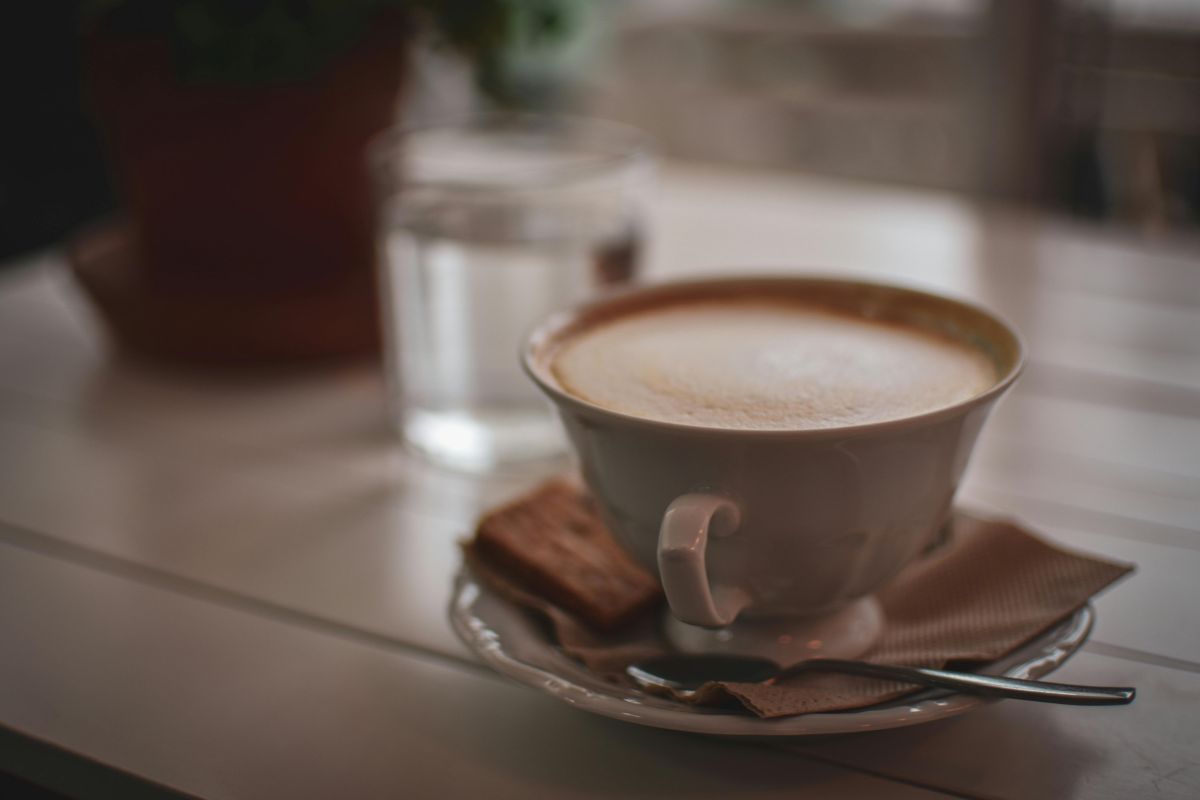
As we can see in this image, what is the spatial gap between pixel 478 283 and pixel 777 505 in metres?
0.34

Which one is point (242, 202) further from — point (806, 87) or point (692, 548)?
point (806, 87)

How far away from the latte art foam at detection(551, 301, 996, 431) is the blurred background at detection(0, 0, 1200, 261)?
1.12ft

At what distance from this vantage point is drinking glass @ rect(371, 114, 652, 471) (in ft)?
2.18

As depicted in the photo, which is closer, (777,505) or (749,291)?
(777,505)

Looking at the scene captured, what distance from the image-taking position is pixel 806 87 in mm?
2201

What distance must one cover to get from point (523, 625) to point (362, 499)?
0.20 metres

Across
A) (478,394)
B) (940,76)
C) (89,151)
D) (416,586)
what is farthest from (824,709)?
(940,76)

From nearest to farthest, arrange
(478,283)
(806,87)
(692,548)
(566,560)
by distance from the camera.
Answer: (692,548), (566,560), (478,283), (806,87)

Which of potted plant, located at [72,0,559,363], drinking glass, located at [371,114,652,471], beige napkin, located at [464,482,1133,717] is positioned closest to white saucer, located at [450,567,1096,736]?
beige napkin, located at [464,482,1133,717]

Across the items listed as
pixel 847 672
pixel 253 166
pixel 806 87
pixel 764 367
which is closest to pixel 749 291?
pixel 764 367

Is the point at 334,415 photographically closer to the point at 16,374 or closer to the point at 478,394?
the point at 478,394

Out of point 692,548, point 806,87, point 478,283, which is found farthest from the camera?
point 806,87

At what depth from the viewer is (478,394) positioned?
673mm

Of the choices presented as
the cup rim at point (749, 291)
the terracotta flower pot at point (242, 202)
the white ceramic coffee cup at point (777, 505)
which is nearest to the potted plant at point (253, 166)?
the terracotta flower pot at point (242, 202)
